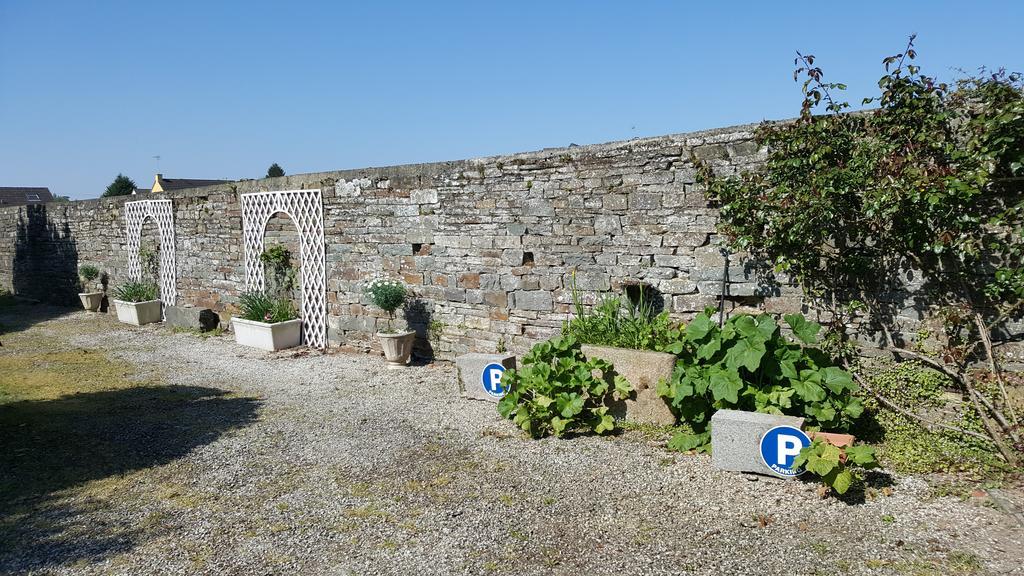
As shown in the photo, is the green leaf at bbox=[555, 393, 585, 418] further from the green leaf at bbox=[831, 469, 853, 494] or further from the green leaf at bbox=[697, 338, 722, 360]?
the green leaf at bbox=[831, 469, 853, 494]

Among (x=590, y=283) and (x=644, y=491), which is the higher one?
(x=590, y=283)

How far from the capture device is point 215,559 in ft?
11.2

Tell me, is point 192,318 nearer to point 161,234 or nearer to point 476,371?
point 161,234

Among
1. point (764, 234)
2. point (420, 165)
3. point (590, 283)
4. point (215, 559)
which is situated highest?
point (420, 165)

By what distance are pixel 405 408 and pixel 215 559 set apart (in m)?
2.75

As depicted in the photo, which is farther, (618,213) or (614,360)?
(618,213)

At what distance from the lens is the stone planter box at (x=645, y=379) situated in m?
5.01

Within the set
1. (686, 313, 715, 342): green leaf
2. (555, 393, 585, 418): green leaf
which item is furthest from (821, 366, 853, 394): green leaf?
(555, 393, 585, 418): green leaf

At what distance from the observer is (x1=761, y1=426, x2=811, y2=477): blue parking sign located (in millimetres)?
3916

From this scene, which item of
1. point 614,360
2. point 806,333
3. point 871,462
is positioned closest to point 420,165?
point 614,360

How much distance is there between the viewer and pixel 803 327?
4758 millimetres

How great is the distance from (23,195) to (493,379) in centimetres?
5256

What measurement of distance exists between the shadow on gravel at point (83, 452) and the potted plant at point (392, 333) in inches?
64.6

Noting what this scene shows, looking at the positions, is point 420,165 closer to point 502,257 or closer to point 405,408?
point 502,257
